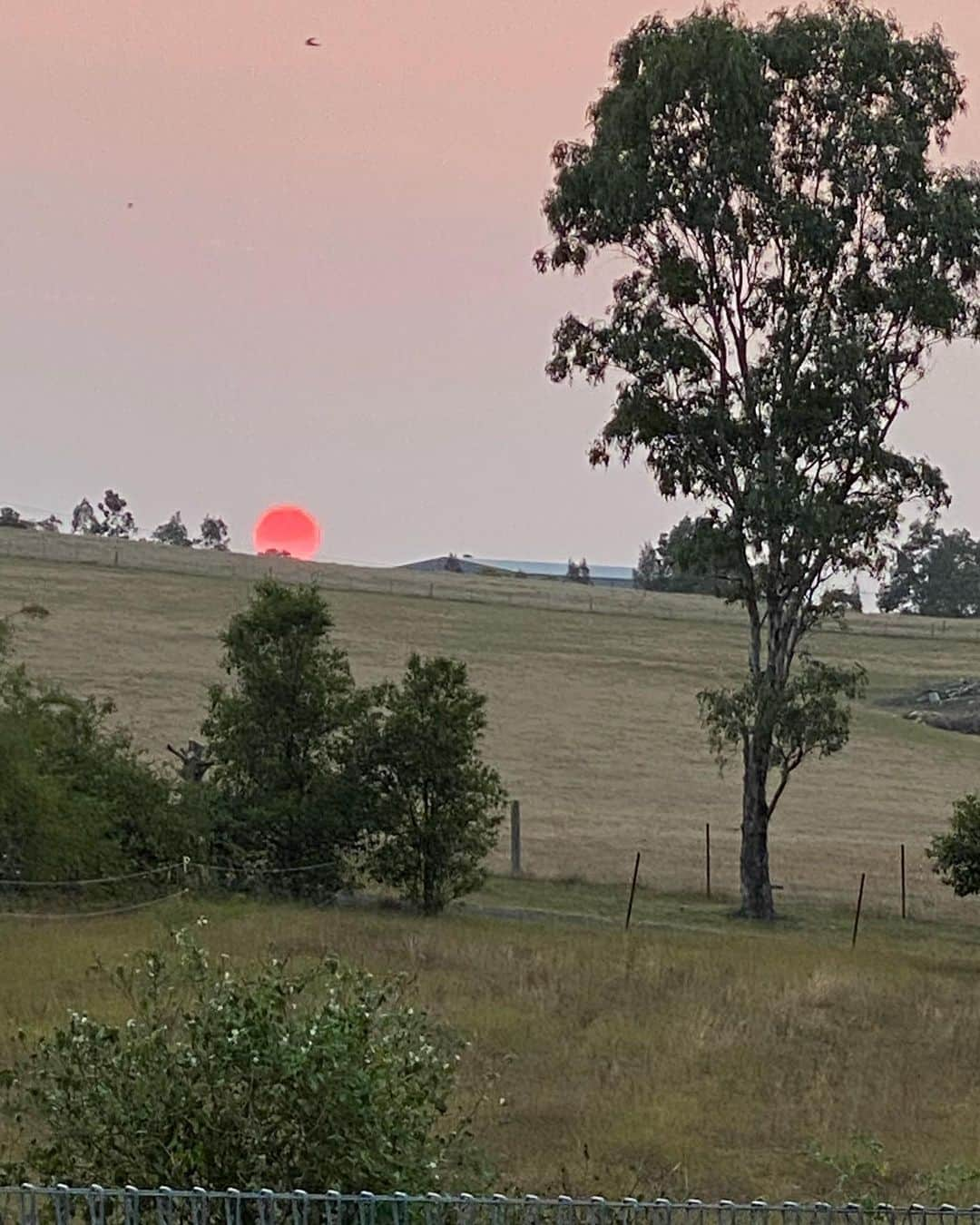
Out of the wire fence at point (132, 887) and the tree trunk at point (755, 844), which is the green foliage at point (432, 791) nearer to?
the wire fence at point (132, 887)

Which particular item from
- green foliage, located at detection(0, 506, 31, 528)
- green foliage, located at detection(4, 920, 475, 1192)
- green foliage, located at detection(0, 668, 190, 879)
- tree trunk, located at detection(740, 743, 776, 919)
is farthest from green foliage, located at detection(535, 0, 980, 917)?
green foliage, located at detection(0, 506, 31, 528)

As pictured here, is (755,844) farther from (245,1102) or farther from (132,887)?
(245,1102)

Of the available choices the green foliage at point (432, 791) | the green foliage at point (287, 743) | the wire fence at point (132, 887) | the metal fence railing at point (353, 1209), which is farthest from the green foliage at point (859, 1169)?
the green foliage at point (287, 743)

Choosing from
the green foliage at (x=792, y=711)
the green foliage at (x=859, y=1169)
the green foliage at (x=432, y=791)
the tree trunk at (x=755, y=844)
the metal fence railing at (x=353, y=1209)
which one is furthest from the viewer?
the green foliage at (x=792, y=711)

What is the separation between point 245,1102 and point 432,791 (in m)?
25.1

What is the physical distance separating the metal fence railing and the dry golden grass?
133 inches

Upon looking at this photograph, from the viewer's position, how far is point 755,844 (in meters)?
38.0

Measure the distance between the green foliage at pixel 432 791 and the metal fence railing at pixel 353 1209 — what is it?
917 inches

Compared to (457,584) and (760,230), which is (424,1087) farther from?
(457,584)

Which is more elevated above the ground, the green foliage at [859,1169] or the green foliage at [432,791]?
the green foliage at [432,791]

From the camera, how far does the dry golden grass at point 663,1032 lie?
52.9ft

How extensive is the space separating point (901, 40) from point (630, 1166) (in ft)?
94.5

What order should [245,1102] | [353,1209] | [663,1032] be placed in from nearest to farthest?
[353,1209], [245,1102], [663,1032]

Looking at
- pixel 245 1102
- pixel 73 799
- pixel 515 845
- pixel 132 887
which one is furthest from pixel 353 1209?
pixel 515 845
